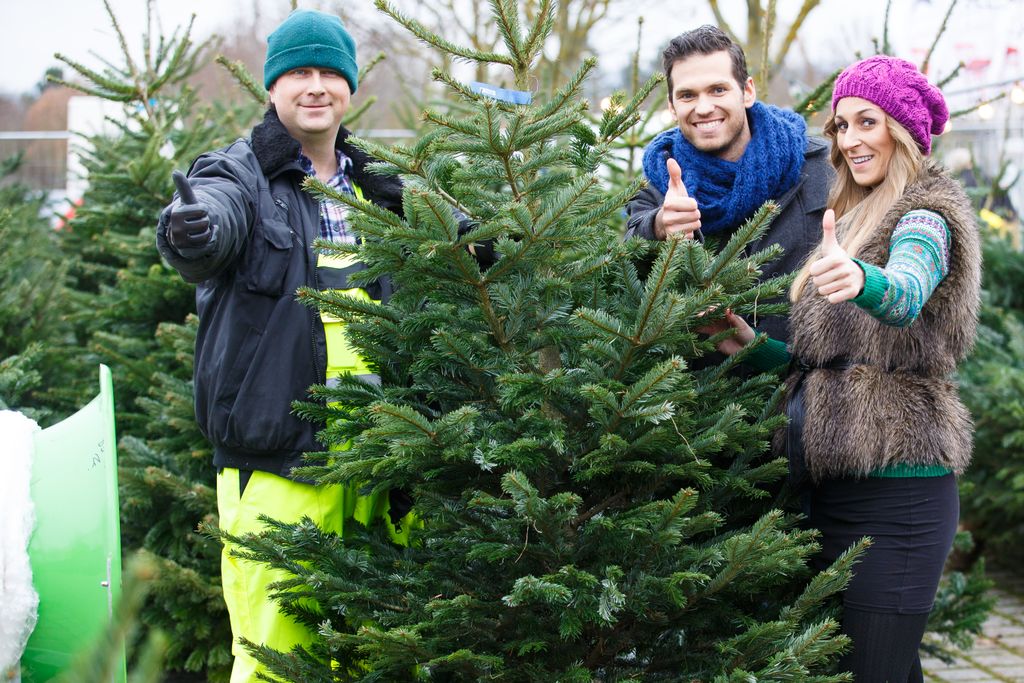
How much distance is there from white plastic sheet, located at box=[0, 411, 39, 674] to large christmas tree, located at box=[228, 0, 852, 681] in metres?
0.60

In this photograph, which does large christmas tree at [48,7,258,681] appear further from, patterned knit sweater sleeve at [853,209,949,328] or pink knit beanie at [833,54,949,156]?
pink knit beanie at [833,54,949,156]

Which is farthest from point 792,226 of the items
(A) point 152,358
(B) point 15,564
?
(A) point 152,358

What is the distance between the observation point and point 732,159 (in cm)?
312

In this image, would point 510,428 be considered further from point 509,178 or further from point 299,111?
point 299,111

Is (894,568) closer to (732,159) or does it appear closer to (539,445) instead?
(539,445)

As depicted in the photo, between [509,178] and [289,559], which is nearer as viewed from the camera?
[509,178]

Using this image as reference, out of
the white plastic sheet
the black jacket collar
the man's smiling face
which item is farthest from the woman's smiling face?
the white plastic sheet

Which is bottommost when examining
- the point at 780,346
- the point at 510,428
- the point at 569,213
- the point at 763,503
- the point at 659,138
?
the point at 763,503

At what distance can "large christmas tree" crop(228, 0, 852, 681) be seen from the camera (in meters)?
2.22

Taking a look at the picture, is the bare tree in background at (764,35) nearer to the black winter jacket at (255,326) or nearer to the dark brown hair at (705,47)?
the dark brown hair at (705,47)

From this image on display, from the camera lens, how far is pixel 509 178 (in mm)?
2418

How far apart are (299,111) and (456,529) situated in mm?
1529

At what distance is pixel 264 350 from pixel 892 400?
1751mm

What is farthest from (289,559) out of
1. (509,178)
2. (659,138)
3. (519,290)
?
(659,138)
